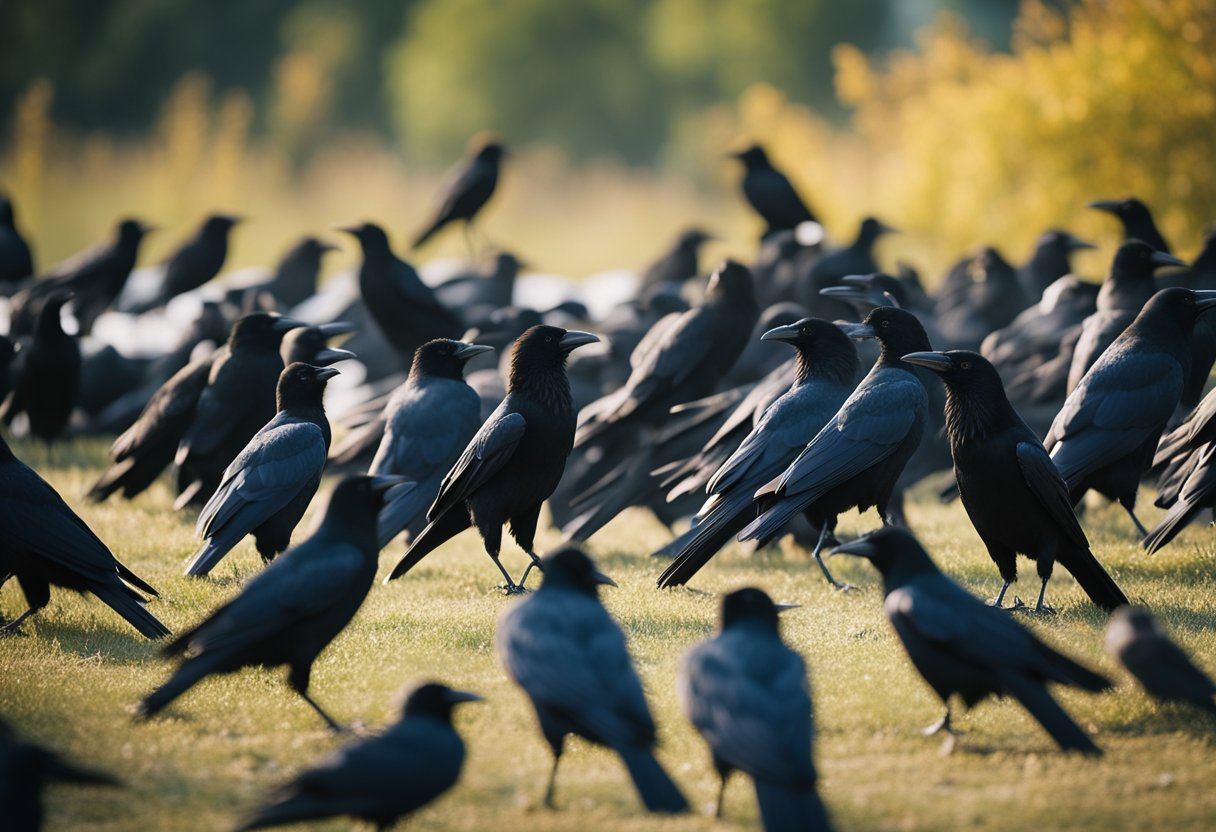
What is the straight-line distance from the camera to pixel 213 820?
510 cm

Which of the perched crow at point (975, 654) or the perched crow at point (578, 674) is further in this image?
the perched crow at point (975, 654)

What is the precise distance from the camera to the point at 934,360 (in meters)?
7.19

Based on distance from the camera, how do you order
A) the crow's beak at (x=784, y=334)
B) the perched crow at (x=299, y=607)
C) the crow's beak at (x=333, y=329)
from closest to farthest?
the perched crow at (x=299, y=607) < the crow's beak at (x=784, y=334) < the crow's beak at (x=333, y=329)

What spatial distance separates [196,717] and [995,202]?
588 inches

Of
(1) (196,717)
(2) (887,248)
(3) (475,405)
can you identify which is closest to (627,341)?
(3) (475,405)

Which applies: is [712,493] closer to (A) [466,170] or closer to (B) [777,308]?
(B) [777,308]

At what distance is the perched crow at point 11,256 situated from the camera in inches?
635

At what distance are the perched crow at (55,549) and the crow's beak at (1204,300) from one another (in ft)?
19.2

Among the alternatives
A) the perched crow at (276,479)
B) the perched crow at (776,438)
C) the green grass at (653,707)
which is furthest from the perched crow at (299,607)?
the perched crow at (776,438)

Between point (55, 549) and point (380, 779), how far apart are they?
122 inches

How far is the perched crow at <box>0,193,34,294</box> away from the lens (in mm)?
16125

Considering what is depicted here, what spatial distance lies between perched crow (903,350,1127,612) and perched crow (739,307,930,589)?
498 mm

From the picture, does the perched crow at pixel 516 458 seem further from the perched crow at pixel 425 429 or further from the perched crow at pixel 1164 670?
the perched crow at pixel 1164 670

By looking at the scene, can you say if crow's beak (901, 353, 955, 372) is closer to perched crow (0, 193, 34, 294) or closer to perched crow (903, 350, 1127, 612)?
perched crow (903, 350, 1127, 612)
